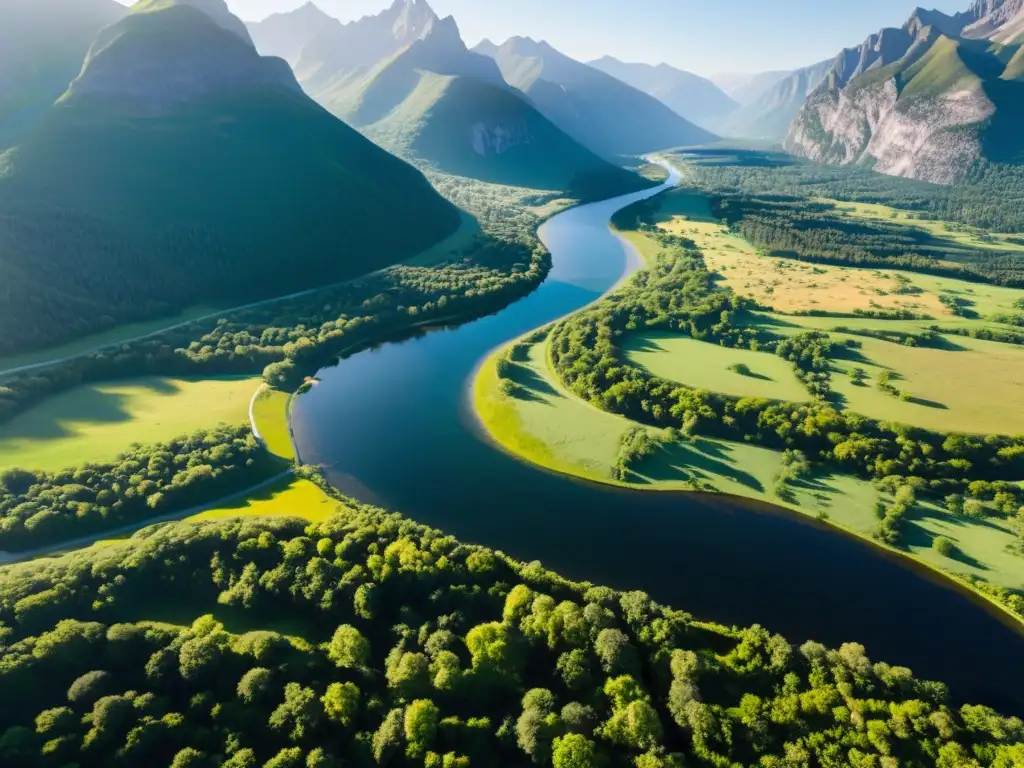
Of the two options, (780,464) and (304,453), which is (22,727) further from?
(780,464)

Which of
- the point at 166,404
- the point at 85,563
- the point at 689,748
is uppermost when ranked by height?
the point at 166,404

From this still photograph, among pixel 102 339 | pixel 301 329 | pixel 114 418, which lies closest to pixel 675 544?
pixel 114 418

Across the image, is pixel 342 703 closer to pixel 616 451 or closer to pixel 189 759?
pixel 189 759

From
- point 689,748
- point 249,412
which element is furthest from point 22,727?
point 249,412

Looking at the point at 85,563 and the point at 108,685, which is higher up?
the point at 85,563

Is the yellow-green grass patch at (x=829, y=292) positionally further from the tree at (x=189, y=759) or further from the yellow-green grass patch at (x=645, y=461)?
the tree at (x=189, y=759)

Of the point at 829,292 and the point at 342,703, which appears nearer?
the point at 342,703
